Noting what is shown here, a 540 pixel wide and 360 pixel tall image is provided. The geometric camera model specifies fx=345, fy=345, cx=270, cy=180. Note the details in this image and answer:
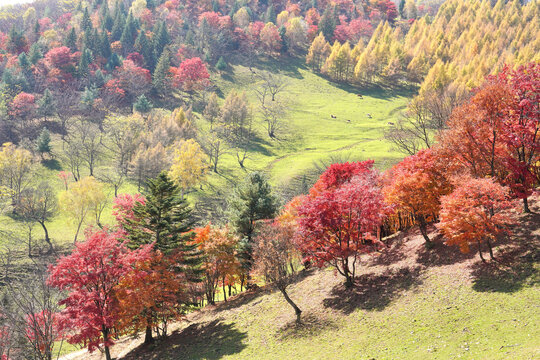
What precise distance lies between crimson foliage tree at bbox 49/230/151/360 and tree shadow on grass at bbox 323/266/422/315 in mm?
16635

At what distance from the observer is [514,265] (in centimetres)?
2353

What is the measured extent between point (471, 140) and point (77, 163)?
262ft

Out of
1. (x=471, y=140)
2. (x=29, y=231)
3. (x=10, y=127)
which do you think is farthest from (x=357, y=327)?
(x=10, y=127)

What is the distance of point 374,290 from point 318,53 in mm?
145281

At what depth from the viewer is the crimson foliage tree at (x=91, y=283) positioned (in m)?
26.0

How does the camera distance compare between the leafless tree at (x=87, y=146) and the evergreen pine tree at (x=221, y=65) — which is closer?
the leafless tree at (x=87, y=146)

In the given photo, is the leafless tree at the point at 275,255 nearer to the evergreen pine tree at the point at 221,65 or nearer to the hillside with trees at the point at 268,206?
the hillside with trees at the point at 268,206

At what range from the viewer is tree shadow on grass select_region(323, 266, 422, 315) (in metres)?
26.2

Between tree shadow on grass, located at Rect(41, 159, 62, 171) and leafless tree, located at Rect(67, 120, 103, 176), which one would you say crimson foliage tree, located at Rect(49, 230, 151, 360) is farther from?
tree shadow on grass, located at Rect(41, 159, 62, 171)

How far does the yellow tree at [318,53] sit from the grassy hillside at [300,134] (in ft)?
15.7

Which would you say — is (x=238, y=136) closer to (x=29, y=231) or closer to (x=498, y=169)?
(x=29, y=231)

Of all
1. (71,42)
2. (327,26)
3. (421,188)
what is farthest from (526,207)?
(327,26)

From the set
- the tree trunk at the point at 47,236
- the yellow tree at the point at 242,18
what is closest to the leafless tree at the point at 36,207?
the tree trunk at the point at 47,236

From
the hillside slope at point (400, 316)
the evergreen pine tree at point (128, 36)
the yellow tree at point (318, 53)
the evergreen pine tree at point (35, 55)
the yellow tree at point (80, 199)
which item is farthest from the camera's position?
the yellow tree at point (318, 53)
